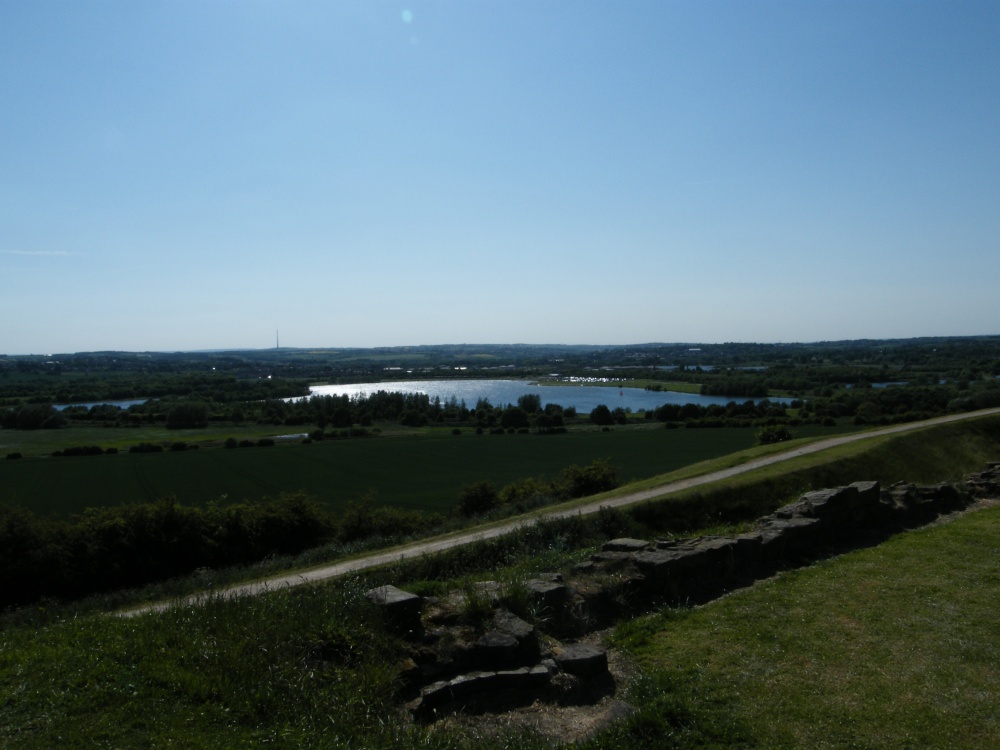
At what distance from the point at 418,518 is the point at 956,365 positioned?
113333 millimetres

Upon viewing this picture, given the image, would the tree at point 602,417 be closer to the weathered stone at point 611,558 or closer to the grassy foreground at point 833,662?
the grassy foreground at point 833,662

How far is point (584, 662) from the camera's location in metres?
6.61

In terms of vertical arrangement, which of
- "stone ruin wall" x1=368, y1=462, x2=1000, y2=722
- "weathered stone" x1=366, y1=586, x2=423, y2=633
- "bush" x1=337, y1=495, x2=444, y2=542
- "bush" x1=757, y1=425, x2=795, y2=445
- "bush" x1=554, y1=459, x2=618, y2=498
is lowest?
"bush" x1=337, y1=495, x2=444, y2=542

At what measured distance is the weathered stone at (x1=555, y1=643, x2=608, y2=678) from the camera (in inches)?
260

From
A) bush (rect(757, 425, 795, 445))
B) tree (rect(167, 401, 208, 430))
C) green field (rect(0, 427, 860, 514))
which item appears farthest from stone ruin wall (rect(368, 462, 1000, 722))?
tree (rect(167, 401, 208, 430))

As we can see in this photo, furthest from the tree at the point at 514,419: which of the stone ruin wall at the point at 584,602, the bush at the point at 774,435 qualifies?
the stone ruin wall at the point at 584,602

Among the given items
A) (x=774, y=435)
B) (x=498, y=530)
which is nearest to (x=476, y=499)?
(x=774, y=435)

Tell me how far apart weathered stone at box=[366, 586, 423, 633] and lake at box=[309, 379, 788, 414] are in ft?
279

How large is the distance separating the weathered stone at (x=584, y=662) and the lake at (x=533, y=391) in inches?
3341

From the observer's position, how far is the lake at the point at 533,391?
10638 centimetres

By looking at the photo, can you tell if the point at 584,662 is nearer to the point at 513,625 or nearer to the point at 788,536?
the point at 513,625

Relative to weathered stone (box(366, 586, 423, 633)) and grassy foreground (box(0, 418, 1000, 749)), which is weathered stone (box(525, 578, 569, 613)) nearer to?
grassy foreground (box(0, 418, 1000, 749))

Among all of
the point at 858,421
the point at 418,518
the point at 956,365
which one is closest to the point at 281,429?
the point at 418,518

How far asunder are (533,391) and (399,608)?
132 m
